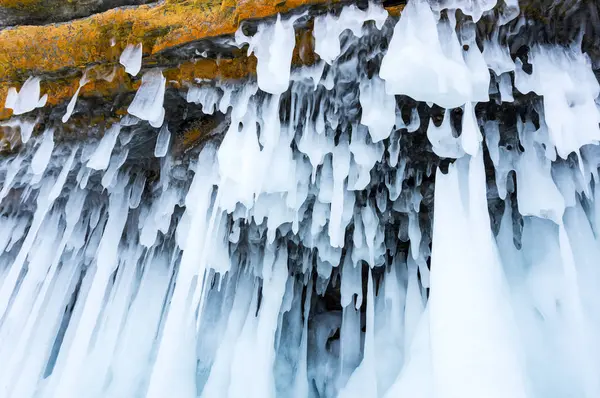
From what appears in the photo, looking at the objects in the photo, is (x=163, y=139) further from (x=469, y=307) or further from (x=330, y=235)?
(x=469, y=307)

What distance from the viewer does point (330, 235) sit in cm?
258

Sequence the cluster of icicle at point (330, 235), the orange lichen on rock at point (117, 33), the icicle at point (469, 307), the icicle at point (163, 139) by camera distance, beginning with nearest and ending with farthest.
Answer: the icicle at point (469, 307) < the cluster of icicle at point (330, 235) < the orange lichen on rock at point (117, 33) < the icicle at point (163, 139)

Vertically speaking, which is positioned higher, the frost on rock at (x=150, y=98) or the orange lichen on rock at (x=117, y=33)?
the orange lichen on rock at (x=117, y=33)

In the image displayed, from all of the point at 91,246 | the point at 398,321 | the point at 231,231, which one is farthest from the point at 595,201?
the point at 91,246

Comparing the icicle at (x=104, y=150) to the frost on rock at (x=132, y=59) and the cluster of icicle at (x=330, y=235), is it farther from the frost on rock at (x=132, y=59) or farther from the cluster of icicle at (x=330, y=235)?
the frost on rock at (x=132, y=59)

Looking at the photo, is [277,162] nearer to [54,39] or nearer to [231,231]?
[231,231]

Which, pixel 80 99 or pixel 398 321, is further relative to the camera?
pixel 398 321

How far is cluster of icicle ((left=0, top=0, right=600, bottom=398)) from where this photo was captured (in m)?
1.99

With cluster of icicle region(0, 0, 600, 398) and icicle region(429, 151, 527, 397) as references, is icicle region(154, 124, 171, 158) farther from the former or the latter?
icicle region(429, 151, 527, 397)

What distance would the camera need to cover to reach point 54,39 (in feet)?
8.06

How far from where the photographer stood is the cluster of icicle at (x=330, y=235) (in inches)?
78.4

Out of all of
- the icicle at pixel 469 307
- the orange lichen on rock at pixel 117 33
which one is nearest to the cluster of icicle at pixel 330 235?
the icicle at pixel 469 307

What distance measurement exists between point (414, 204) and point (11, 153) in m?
2.84

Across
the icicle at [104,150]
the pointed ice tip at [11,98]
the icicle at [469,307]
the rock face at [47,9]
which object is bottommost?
the icicle at [469,307]
